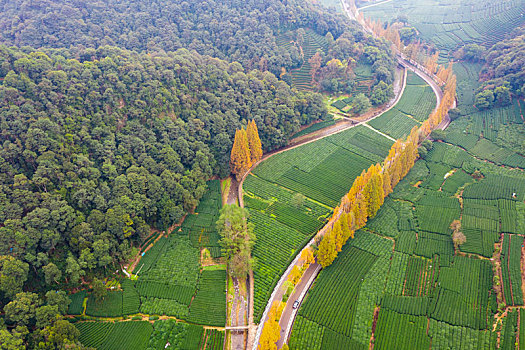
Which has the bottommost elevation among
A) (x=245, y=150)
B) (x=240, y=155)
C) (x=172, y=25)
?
(x=240, y=155)

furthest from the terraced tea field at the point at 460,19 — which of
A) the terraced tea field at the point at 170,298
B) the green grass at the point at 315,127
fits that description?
the terraced tea field at the point at 170,298

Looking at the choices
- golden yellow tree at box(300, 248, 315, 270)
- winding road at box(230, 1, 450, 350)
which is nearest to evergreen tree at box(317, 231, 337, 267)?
golden yellow tree at box(300, 248, 315, 270)

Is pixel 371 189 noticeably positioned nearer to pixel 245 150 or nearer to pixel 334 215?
pixel 334 215

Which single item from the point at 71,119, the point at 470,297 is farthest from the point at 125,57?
the point at 470,297

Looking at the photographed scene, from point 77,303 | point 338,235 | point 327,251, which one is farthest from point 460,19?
point 77,303

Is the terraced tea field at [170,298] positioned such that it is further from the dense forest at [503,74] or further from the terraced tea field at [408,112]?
the dense forest at [503,74]

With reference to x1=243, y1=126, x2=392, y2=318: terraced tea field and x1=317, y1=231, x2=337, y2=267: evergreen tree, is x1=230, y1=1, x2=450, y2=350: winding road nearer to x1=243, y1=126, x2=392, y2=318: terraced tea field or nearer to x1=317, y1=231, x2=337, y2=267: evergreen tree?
x1=243, y1=126, x2=392, y2=318: terraced tea field

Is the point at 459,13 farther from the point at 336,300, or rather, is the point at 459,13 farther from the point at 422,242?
the point at 336,300
